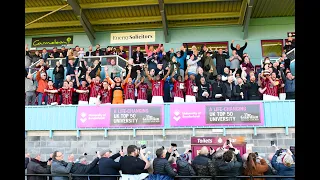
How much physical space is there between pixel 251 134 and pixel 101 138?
536 cm

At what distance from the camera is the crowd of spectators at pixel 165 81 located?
12758mm

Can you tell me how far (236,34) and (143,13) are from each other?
A: 478 centimetres

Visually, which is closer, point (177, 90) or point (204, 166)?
point (204, 166)

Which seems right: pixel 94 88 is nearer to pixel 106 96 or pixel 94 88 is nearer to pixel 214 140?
pixel 106 96

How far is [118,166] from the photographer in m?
8.12

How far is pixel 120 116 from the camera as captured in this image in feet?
42.4

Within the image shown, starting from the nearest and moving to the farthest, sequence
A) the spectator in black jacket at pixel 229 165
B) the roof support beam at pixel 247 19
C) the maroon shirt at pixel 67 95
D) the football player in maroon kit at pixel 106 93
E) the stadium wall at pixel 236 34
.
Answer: the spectator in black jacket at pixel 229 165, the football player in maroon kit at pixel 106 93, the maroon shirt at pixel 67 95, the roof support beam at pixel 247 19, the stadium wall at pixel 236 34

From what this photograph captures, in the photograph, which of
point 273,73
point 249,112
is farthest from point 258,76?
point 249,112

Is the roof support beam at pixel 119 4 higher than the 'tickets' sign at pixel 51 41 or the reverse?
higher

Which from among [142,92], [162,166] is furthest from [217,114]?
[162,166]

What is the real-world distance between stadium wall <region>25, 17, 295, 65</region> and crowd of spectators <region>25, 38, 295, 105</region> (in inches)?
127

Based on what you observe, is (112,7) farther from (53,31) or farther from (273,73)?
(273,73)

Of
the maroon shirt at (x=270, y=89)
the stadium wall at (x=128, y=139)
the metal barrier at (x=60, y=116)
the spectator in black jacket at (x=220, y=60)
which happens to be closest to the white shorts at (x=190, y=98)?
the metal barrier at (x=60, y=116)

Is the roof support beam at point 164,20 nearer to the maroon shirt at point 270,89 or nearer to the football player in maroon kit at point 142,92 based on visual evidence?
the football player in maroon kit at point 142,92
